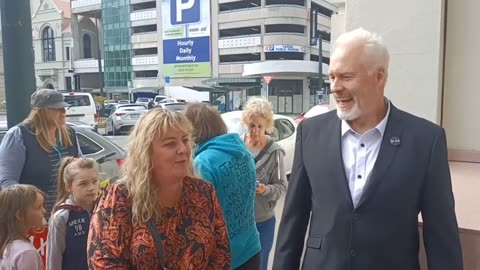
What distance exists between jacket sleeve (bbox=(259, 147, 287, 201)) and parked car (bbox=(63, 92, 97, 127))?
59.8ft

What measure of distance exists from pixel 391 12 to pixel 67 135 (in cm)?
253

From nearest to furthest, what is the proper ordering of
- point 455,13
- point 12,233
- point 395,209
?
point 395,209
point 12,233
point 455,13

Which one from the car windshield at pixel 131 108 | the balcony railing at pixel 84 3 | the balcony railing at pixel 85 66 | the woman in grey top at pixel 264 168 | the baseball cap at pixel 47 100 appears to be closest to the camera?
the baseball cap at pixel 47 100

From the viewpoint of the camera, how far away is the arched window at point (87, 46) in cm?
7344

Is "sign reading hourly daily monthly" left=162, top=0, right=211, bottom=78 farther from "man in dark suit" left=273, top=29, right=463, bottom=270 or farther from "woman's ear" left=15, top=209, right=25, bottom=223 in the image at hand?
"man in dark suit" left=273, top=29, right=463, bottom=270

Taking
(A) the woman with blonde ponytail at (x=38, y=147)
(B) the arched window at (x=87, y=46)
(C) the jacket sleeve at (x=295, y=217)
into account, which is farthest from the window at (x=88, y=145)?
(B) the arched window at (x=87, y=46)

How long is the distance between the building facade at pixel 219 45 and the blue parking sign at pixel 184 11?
0.13 meters

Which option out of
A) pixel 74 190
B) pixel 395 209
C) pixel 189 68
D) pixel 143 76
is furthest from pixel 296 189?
pixel 143 76

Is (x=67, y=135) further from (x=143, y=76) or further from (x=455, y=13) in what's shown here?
(x=143, y=76)

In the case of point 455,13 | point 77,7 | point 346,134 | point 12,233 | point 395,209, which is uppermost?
point 77,7

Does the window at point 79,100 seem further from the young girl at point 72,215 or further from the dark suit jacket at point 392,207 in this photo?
the dark suit jacket at point 392,207

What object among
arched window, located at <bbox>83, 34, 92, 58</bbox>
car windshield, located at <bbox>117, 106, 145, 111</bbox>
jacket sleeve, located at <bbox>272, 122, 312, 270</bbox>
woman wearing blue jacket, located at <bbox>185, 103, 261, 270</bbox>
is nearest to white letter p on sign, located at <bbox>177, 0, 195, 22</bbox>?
arched window, located at <bbox>83, 34, 92, 58</bbox>

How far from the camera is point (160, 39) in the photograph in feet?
220

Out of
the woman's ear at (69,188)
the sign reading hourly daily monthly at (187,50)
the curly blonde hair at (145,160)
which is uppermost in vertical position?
the sign reading hourly daily monthly at (187,50)
